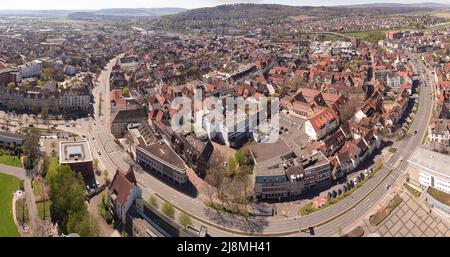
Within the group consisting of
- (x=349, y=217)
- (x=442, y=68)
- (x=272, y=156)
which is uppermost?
(x=442, y=68)

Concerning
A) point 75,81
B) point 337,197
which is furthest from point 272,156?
→ point 75,81

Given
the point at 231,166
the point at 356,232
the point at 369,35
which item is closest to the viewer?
the point at 356,232

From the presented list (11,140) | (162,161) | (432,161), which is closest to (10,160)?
(11,140)

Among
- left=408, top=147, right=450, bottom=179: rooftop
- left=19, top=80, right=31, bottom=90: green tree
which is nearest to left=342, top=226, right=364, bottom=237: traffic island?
left=408, top=147, right=450, bottom=179: rooftop

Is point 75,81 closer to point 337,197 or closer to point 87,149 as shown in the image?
point 87,149

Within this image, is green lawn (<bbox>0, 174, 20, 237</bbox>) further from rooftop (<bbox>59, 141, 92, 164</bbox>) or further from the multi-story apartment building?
the multi-story apartment building

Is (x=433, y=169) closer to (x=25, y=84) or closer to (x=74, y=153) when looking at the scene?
(x=74, y=153)
